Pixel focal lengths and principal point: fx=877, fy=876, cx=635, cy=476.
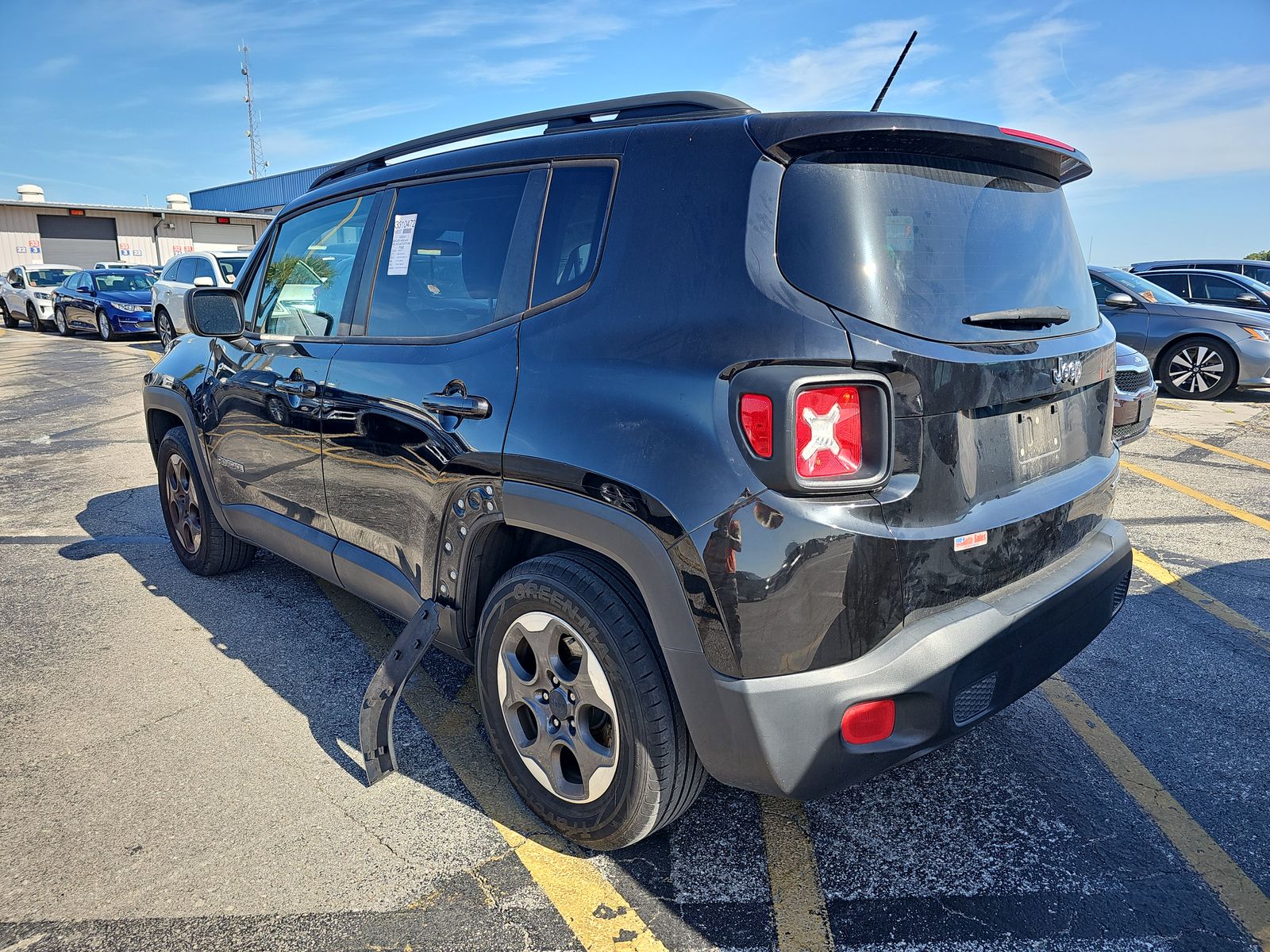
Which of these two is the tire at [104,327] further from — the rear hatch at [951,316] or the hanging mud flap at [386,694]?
the rear hatch at [951,316]

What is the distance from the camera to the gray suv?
10648 millimetres

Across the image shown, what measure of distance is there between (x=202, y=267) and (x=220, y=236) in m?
26.0

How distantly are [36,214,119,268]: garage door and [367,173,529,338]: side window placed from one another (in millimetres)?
39726

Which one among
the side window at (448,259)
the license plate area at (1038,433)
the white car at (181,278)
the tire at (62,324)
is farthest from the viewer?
the tire at (62,324)

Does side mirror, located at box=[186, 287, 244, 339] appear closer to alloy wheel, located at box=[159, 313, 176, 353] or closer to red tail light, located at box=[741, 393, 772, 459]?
red tail light, located at box=[741, 393, 772, 459]

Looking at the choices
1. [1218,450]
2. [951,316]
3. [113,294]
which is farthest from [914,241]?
[113,294]

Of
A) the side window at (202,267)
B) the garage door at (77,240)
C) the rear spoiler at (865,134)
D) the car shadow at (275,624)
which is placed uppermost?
the garage door at (77,240)

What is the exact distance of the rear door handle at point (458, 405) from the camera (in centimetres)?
251

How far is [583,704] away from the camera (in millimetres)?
2350

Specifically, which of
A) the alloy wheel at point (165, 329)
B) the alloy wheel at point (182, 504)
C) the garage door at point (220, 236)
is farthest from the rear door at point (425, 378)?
the garage door at point (220, 236)

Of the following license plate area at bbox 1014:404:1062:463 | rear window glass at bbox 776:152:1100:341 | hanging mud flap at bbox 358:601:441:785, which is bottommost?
hanging mud flap at bbox 358:601:441:785

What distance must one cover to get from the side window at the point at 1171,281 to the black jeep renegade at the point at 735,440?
12.0m

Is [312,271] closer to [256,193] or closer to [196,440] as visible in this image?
[196,440]

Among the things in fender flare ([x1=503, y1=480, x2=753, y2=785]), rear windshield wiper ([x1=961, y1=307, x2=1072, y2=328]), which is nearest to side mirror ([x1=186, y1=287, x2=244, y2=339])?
fender flare ([x1=503, y1=480, x2=753, y2=785])
